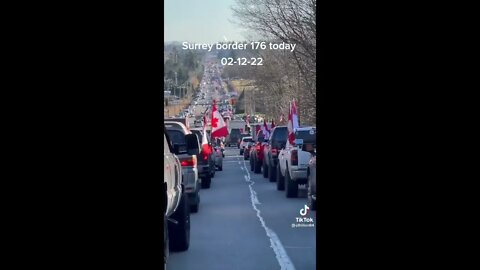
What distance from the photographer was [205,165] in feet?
28.5

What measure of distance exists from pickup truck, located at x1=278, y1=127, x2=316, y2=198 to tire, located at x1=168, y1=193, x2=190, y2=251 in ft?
2.47

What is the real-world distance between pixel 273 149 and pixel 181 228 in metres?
0.91

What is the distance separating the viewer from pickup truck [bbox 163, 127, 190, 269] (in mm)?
7998

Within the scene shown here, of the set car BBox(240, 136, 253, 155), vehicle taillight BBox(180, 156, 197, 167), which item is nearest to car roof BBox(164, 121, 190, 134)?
vehicle taillight BBox(180, 156, 197, 167)

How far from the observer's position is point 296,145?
8219 millimetres

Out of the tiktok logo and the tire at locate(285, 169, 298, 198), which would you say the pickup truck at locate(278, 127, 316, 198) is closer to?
the tire at locate(285, 169, 298, 198)

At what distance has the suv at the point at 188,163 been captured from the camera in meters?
8.27

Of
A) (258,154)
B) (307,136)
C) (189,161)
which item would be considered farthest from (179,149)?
(307,136)

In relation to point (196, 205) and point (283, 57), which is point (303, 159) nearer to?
point (283, 57)

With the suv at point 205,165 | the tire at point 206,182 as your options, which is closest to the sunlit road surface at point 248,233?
the suv at point 205,165
